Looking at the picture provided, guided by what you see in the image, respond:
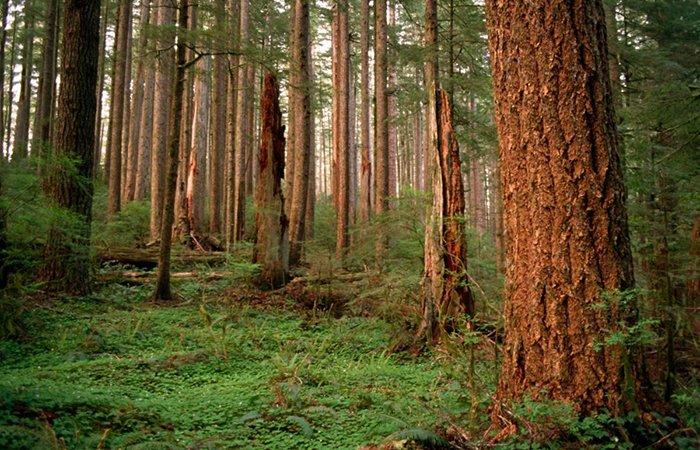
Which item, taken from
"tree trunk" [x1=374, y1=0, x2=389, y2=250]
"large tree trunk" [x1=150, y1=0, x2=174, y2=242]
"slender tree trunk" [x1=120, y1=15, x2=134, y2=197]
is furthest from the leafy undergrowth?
"slender tree trunk" [x1=120, y1=15, x2=134, y2=197]

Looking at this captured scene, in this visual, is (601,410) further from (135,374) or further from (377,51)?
(377,51)

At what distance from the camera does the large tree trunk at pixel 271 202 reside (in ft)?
32.0

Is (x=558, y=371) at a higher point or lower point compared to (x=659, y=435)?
higher

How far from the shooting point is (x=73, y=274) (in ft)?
26.8

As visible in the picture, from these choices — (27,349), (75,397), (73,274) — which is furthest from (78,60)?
(75,397)

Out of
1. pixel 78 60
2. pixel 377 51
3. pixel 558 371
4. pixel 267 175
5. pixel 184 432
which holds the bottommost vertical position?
pixel 184 432

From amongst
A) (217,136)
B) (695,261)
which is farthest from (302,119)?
(695,261)

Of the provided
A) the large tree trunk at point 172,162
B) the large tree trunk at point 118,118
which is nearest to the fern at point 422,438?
the large tree trunk at point 172,162

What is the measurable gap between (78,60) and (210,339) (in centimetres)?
590

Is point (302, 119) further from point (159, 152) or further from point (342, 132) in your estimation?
point (159, 152)

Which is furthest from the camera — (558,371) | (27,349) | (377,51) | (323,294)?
(377,51)

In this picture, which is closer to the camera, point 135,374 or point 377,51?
point 135,374

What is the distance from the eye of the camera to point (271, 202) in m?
9.68

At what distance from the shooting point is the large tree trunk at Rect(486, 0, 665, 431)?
2.71 meters
